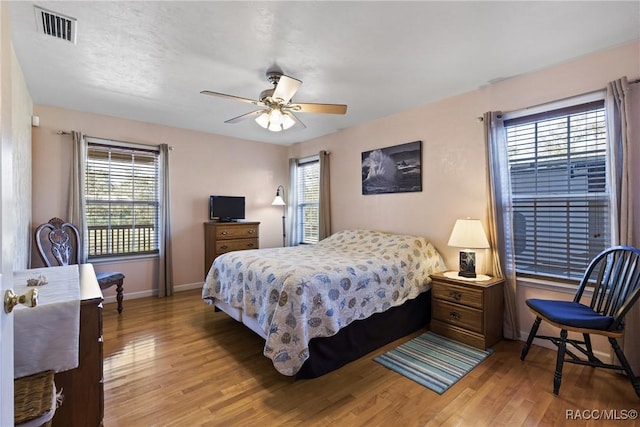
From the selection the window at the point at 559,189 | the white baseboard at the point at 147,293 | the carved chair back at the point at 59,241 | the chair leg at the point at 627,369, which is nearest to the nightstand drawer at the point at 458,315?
the window at the point at 559,189

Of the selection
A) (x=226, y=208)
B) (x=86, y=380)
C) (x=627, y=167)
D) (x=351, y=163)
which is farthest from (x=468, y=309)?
(x=226, y=208)

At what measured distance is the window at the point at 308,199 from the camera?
510 centimetres

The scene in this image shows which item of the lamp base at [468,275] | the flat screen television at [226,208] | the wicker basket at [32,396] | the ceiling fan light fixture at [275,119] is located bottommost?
the wicker basket at [32,396]

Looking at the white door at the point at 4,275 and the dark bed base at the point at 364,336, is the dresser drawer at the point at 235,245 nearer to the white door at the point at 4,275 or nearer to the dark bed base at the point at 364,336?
the dark bed base at the point at 364,336

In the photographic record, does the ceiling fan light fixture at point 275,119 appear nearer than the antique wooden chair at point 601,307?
No

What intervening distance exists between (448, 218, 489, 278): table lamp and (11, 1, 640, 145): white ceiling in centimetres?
141

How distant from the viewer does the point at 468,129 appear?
3096 mm

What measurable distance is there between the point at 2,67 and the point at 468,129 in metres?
3.41

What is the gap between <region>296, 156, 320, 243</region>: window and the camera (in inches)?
201

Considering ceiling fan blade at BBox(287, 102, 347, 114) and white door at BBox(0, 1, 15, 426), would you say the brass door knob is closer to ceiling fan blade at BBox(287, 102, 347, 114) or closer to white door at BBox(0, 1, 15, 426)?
white door at BBox(0, 1, 15, 426)

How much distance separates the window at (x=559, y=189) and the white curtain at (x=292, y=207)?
3.43 m

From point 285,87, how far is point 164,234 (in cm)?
302

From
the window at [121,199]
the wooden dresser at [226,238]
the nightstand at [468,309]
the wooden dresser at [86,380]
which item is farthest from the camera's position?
the wooden dresser at [226,238]

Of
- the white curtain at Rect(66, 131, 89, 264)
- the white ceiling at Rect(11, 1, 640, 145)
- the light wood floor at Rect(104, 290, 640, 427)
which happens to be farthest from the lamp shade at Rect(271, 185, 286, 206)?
the light wood floor at Rect(104, 290, 640, 427)
